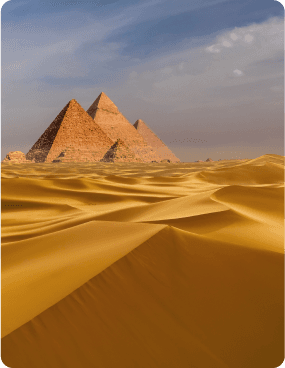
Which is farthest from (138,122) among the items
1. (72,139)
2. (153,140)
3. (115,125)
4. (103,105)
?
(72,139)

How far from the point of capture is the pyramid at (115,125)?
6531 centimetres

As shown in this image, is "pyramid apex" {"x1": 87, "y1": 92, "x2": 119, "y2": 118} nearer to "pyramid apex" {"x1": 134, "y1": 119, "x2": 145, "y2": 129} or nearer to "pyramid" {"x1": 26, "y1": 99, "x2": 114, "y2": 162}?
"pyramid apex" {"x1": 134, "y1": 119, "x2": 145, "y2": 129}

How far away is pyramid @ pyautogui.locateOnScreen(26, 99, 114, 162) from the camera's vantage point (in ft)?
146

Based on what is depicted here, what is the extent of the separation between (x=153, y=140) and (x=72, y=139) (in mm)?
34091

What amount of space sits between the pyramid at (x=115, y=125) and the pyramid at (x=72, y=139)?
15.0 meters

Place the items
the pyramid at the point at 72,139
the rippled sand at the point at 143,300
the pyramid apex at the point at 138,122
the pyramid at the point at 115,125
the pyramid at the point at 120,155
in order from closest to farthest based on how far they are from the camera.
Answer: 1. the rippled sand at the point at 143,300
2. the pyramid at the point at 120,155
3. the pyramid at the point at 72,139
4. the pyramid at the point at 115,125
5. the pyramid apex at the point at 138,122

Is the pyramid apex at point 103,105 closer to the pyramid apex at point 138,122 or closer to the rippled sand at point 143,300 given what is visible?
the pyramid apex at point 138,122

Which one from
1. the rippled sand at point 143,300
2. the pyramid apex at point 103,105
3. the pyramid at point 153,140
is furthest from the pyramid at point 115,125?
the rippled sand at point 143,300

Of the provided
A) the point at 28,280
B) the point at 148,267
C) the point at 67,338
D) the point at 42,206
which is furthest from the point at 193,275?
the point at 42,206

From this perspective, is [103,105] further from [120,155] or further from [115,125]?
[120,155]

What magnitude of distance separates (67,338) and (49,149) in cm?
4576

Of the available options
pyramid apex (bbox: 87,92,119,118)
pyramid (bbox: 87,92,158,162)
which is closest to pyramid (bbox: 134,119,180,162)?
pyramid (bbox: 87,92,158,162)

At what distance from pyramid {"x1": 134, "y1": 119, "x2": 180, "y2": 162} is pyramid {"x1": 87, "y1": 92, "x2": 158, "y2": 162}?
22.2 feet

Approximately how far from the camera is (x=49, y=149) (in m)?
43.9
